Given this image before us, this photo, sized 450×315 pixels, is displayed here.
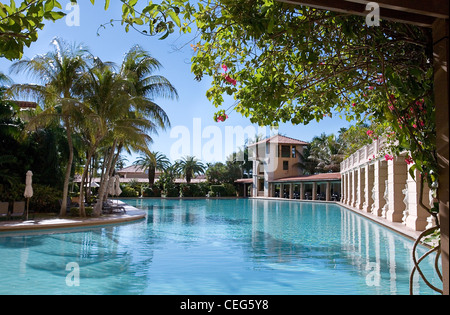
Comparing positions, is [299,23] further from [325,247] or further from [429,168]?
[325,247]

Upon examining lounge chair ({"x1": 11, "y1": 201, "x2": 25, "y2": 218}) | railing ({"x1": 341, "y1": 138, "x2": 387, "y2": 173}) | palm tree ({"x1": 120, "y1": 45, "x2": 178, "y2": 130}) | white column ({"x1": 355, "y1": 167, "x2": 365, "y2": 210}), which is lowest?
lounge chair ({"x1": 11, "y1": 201, "x2": 25, "y2": 218})

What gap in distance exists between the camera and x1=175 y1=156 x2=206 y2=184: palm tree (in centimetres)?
5412

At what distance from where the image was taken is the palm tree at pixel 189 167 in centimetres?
5412

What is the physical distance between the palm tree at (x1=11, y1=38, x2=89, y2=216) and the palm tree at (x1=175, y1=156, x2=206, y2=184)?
1493 inches

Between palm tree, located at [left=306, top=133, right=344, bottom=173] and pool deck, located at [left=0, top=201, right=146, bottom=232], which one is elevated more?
palm tree, located at [left=306, top=133, right=344, bottom=173]

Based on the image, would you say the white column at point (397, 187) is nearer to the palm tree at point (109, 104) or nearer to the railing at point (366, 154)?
the railing at point (366, 154)

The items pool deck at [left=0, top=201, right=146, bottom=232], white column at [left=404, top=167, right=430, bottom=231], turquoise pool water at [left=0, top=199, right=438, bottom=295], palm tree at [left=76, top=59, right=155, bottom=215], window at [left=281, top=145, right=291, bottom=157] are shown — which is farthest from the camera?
window at [left=281, top=145, right=291, bottom=157]

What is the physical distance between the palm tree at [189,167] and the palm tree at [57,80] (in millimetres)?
37935

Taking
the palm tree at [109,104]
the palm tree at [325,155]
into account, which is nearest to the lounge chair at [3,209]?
the palm tree at [109,104]

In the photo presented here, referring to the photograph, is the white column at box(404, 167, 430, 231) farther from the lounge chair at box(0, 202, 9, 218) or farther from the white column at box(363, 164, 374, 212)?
the lounge chair at box(0, 202, 9, 218)

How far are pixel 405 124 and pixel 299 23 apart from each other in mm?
1383

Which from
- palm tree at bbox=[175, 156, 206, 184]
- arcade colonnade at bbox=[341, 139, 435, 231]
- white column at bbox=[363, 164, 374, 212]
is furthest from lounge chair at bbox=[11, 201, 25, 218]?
palm tree at bbox=[175, 156, 206, 184]
